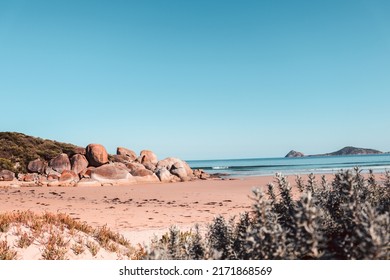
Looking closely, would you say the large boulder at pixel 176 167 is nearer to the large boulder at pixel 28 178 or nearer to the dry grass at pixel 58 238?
the large boulder at pixel 28 178

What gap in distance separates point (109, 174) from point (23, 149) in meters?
18.5

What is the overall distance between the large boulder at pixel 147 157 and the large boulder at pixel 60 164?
13.8 meters

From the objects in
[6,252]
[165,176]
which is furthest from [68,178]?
[6,252]

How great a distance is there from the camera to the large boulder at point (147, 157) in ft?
178

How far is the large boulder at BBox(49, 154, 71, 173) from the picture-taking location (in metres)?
41.7

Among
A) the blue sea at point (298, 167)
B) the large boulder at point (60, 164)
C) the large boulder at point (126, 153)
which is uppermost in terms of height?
the large boulder at point (126, 153)

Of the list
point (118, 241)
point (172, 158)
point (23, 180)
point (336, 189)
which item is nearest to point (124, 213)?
point (118, 241)

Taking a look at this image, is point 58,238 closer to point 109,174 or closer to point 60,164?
point 109,174

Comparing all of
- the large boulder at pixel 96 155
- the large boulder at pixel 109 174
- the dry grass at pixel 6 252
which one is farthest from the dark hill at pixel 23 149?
the dry grass at pixel 6 252

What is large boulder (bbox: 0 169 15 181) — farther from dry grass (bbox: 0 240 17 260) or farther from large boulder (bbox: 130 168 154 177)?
dry grass (bbox: 0 240 17 260)

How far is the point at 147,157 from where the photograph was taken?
55.4 metres

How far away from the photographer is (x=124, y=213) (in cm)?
1669

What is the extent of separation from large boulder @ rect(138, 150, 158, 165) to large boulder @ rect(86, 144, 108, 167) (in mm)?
10372
